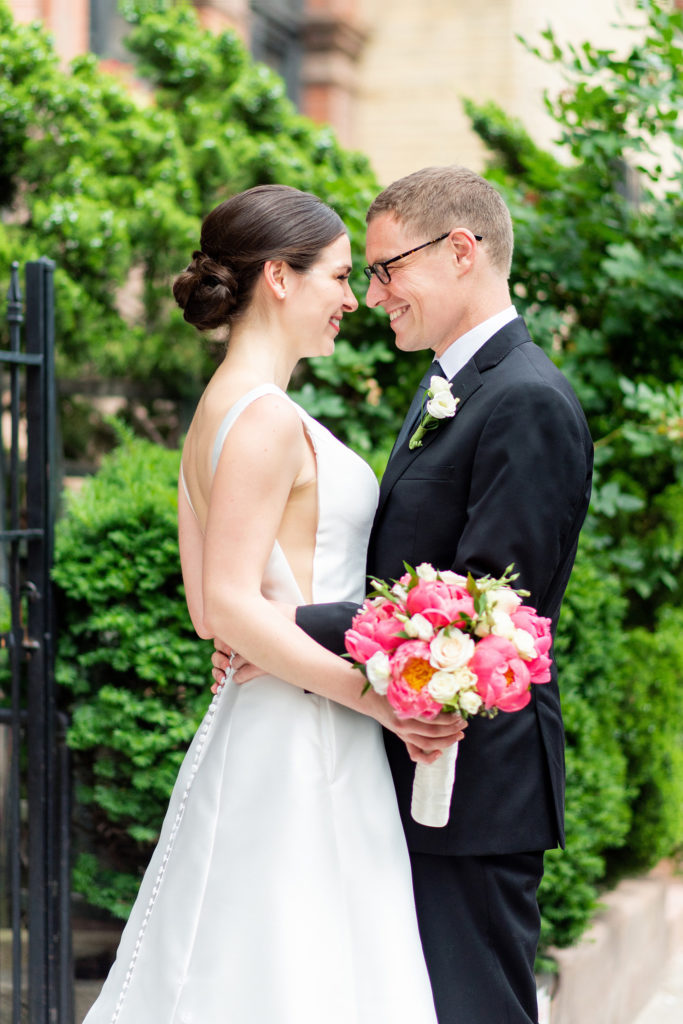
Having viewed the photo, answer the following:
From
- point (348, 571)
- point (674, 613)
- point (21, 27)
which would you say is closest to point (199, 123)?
point (21, 27)

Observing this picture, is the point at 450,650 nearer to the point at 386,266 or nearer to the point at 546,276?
the point at 386,266

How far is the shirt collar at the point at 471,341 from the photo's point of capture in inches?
100

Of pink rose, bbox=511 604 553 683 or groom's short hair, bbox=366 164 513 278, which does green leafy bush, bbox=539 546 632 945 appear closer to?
groom's short hair, bbox=366 164 513 278

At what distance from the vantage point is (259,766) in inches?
92.1

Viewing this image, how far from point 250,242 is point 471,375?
21.8 inches

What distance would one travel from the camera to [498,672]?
1968 mm

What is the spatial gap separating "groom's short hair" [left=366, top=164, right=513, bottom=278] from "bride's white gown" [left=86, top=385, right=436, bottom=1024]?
523mm

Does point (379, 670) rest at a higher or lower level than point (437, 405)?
lower

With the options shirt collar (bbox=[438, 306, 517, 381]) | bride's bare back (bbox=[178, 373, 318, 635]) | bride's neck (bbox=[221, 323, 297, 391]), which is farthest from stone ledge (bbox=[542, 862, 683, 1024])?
bride's neck (bbox=[221, 323, 297, 391])

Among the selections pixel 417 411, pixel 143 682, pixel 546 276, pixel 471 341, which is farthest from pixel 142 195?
pixel 471 341

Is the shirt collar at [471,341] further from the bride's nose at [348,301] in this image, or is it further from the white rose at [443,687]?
the white rose at [443,687]

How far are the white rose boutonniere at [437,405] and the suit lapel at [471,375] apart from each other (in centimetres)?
1

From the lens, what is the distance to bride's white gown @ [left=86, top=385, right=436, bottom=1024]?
222cm

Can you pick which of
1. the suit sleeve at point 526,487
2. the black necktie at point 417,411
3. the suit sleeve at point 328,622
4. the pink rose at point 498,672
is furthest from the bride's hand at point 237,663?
the black necktie at point 417,411
